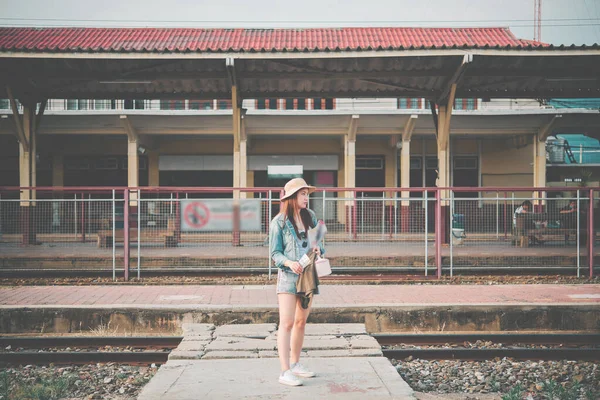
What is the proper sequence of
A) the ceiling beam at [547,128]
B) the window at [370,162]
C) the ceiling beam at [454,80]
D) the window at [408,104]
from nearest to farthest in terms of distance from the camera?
the ceiling beam at [454,80]
the ceiling beam at [547,128]
the window at [408,104]
the window at [370,162]

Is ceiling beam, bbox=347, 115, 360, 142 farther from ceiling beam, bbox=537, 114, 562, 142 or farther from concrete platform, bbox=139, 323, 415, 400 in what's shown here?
concrete platform, bbox=139, 323, 415, 400

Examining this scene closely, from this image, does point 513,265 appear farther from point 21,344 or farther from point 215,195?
point 21,344

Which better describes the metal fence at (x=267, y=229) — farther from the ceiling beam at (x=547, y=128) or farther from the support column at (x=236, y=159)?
the ceiling beam at (x=547, y=128)

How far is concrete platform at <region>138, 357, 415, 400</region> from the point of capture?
4562 millimetres

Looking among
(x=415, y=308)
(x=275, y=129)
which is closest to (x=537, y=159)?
(x=275, y=129)

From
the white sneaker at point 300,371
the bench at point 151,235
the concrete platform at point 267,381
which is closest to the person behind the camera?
the concrete platform at point 267,381

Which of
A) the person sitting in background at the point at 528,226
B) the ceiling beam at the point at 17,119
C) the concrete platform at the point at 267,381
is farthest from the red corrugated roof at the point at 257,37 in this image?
the concrete platform at the point at 267,381

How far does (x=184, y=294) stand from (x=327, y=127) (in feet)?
50.0

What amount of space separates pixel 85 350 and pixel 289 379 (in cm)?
358

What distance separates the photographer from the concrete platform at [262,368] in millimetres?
4617

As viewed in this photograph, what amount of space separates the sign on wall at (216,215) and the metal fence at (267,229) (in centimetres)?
2

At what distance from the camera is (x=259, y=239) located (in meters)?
11.1

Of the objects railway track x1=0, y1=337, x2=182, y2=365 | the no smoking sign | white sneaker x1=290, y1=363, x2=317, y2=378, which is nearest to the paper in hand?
white sneaker x1=290, y1=363, x2=317, y2=378

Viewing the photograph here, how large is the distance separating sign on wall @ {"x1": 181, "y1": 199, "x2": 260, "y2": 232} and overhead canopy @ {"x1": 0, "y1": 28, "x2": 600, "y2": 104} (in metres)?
4.25
